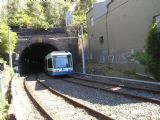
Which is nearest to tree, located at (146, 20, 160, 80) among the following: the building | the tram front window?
the building

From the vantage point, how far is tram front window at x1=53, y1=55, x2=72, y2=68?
34.7 metres

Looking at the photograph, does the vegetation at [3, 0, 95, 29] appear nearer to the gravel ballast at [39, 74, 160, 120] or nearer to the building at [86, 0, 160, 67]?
the building at [86, 0, 160, 67]

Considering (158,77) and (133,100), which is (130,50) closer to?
(158,77)

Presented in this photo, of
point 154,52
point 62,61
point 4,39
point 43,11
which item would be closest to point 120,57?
point 62,61

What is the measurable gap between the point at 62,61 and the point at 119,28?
6565mm

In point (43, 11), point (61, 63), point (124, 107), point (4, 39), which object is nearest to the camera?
point (124, 107)

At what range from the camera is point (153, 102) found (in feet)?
44.3

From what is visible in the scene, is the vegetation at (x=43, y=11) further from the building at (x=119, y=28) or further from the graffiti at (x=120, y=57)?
the graffiti at (x=120, y=57)

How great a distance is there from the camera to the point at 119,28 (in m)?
33.5

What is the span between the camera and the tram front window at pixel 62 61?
34.7 metres

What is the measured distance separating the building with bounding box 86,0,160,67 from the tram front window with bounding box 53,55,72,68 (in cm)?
473

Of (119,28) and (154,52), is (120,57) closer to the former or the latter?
(119,28)

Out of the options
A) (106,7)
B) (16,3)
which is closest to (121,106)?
(106,7)

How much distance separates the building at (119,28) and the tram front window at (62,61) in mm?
4732
